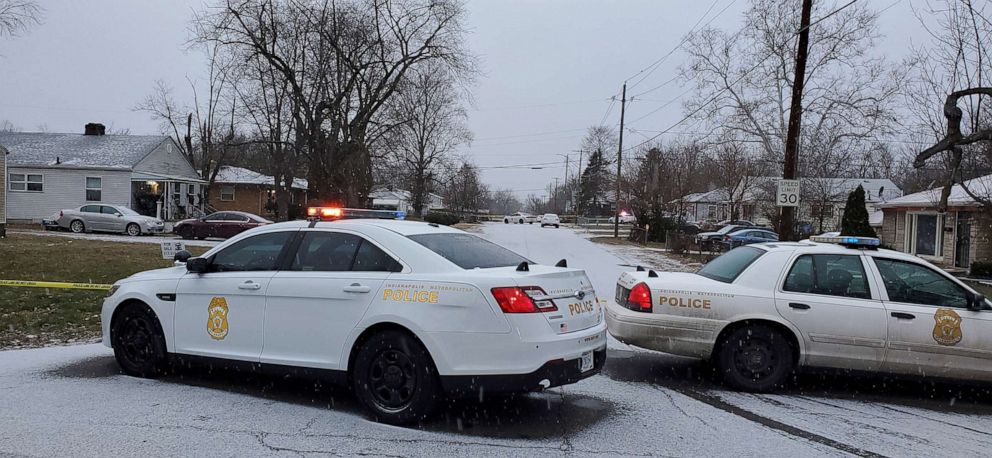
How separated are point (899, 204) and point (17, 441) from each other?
30997 millimetres

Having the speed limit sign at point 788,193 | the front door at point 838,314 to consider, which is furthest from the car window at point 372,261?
the speed limit sign at point 788,193

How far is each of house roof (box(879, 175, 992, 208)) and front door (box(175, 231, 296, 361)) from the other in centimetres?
1854

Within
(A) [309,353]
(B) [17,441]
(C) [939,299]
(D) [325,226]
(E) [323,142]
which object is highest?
(E) [323,142]

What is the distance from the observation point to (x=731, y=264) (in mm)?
7469

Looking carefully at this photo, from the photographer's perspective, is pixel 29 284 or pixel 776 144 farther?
pixel 776 144

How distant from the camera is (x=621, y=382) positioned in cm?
700

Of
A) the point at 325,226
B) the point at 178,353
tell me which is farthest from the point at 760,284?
the point at 178,353

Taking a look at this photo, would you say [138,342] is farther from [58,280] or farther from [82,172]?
[82,172]

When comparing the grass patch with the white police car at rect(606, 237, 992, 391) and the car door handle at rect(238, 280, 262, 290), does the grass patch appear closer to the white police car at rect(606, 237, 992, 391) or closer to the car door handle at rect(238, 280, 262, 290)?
the car door handle at rect(238, 280, 262, 290)

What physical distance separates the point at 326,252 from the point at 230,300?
0.95 m

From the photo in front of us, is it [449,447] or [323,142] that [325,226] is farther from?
[323,142]

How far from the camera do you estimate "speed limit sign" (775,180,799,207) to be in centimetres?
1517

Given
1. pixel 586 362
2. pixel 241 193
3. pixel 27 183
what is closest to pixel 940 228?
pixel 586 362

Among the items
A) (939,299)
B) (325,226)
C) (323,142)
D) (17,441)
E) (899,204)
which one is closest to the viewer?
(17,441)
